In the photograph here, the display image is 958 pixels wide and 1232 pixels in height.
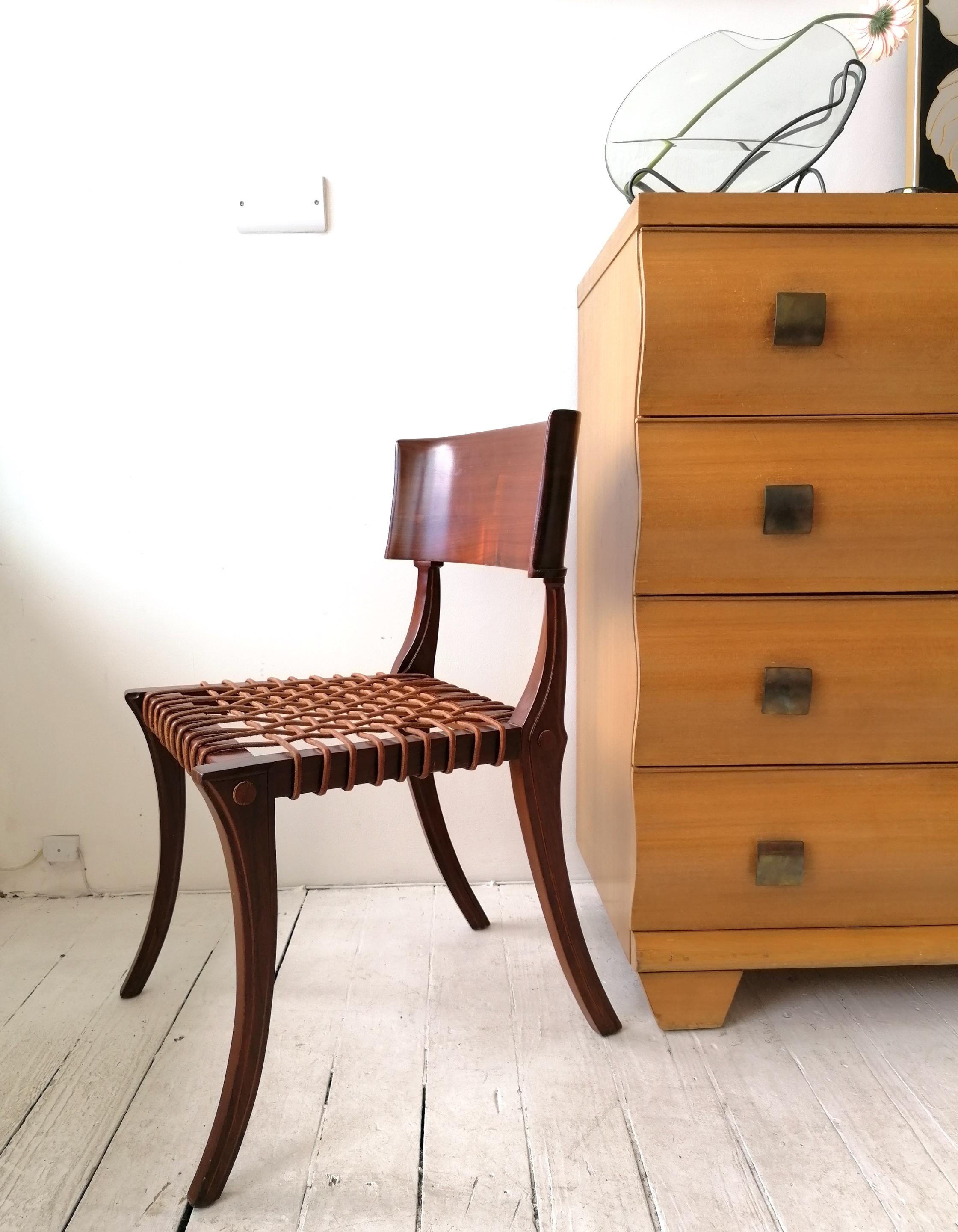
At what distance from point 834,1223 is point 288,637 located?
3.74 ft

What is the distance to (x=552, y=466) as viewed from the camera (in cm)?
108

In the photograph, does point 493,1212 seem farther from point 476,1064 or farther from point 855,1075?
point 855,1075

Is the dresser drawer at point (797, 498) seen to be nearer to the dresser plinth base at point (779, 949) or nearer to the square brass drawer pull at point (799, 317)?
the square brass drawer pull at point (799, 317)

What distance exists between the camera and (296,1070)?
112 cm

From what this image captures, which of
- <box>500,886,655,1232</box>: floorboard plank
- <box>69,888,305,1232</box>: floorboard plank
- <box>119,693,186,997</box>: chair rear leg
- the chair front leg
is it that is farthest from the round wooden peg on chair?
<box>500,886,655,1232</box>: floorboard plank

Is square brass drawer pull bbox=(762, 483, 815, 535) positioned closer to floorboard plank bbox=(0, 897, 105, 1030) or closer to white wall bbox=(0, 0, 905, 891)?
white wall bbox=(0, 0, 905, 891)

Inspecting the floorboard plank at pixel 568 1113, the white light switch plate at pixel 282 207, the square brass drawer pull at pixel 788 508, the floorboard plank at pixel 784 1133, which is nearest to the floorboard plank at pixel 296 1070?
the floorboard plank at pixel 568 1113

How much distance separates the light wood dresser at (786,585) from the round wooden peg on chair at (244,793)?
0.49m

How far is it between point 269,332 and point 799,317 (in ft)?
2.87

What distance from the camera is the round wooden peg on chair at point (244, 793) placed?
0.90 m

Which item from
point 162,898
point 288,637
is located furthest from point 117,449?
point 162,898

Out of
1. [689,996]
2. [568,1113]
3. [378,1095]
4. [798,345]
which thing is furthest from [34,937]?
[798,345]

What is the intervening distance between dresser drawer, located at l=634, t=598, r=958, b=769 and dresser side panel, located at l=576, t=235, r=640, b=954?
0.04 metres

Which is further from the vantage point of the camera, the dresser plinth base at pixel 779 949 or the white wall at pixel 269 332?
the white wall at pixel 269 332
